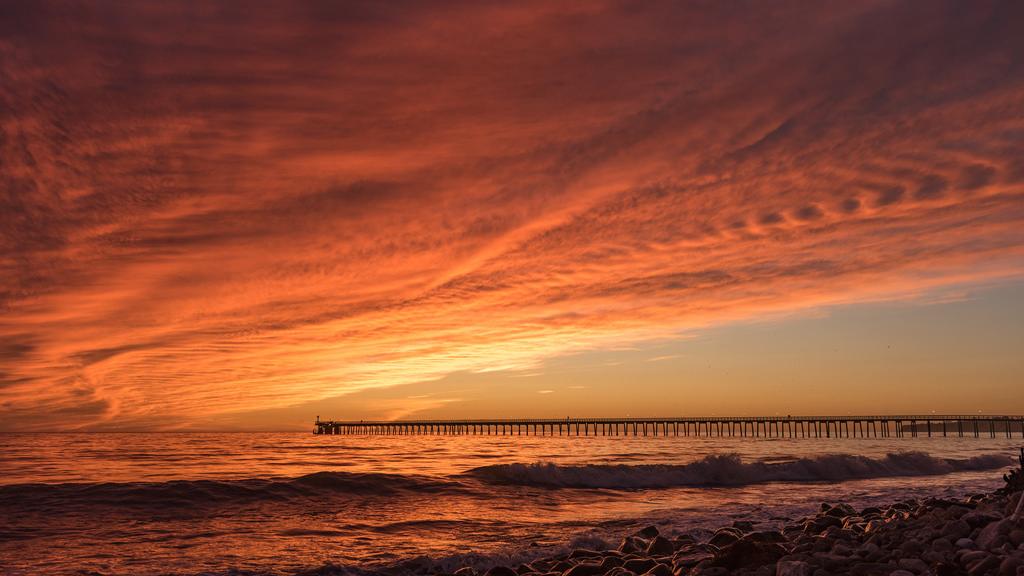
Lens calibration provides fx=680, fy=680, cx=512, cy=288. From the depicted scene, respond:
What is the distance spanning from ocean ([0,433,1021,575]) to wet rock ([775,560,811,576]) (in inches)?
239

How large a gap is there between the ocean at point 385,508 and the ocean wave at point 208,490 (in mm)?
59

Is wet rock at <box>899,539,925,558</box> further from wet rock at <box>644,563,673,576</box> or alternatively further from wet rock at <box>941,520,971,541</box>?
wet rock at <box>644,563,673,576</box>

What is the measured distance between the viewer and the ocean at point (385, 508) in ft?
42.9

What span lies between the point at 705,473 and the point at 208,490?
20028 mm

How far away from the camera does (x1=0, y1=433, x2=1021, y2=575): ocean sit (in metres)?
13.1

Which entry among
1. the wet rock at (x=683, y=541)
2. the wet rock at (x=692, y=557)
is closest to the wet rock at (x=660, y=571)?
the wet rock at (x=692, y=557)

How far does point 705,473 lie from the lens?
29891 mm

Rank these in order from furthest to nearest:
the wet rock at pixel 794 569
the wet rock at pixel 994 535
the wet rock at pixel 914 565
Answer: the wet rock at pixel 994 535, the wet rock at pixel 794 569, the wet rock at pixel 914 565

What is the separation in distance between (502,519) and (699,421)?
283ft

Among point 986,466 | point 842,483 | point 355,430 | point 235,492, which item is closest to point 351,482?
point 235,492

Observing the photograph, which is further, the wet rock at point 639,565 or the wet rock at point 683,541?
the wet rock at point 683,541

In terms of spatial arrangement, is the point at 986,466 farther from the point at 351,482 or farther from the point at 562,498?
the point at 351,482

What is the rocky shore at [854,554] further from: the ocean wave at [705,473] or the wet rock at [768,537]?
the ocean wave at [705,473]

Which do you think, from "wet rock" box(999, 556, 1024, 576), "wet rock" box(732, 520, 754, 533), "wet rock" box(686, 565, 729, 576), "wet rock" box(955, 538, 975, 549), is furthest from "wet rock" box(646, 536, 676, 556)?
"wet rock" box(999, 556, 1024, 576)
